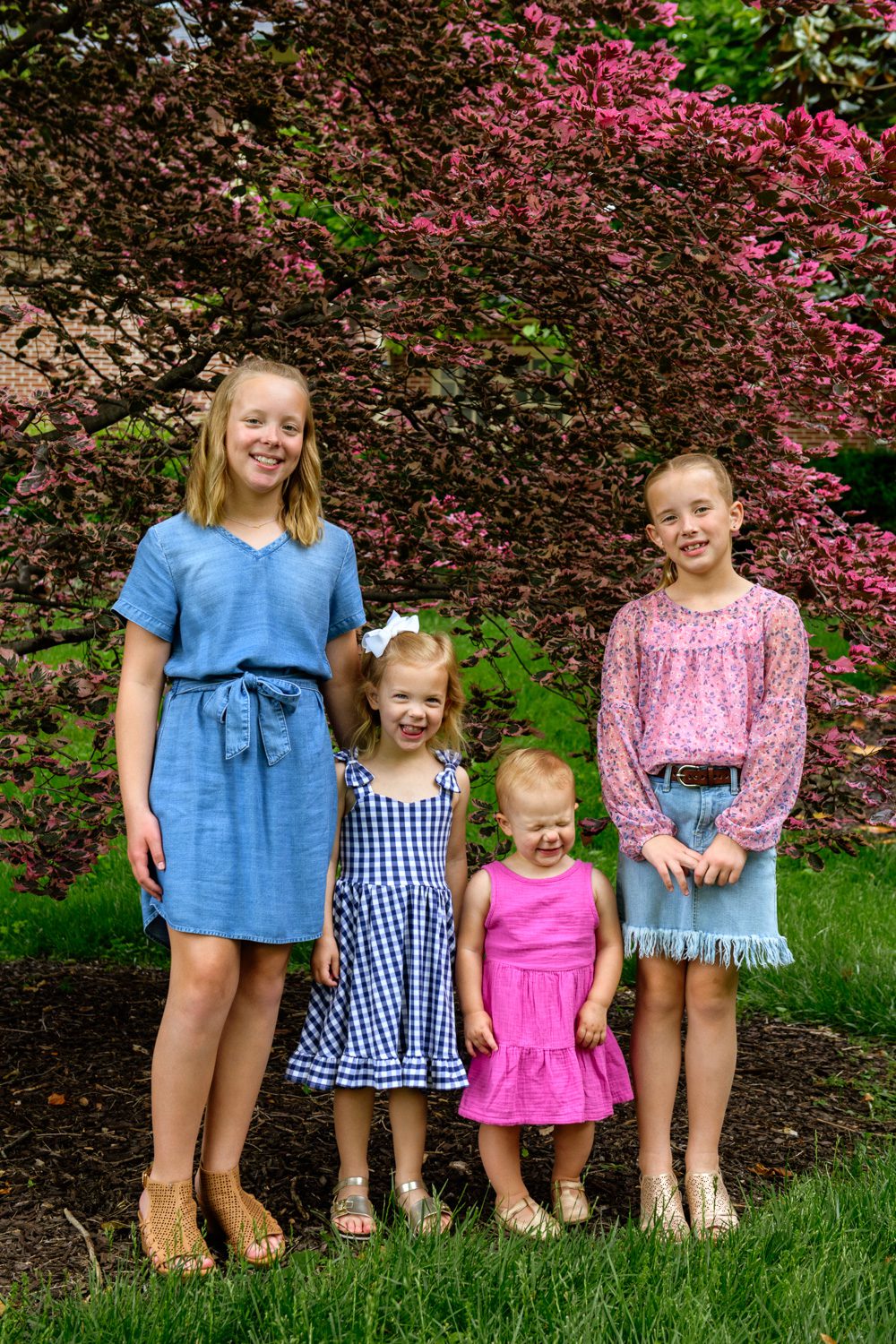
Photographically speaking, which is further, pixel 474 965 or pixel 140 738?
pixel 474 965

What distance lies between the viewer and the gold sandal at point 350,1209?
2807mm

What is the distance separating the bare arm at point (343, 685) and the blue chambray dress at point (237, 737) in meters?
0.19

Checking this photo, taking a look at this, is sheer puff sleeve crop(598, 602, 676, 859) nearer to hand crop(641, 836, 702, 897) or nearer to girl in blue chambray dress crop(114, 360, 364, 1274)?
hand crop(641, 836, 702, 897)

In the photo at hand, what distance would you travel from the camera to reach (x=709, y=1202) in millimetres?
2930

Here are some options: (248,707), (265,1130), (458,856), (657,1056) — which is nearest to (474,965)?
(458,856)

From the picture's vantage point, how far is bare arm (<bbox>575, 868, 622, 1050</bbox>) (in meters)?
2.90

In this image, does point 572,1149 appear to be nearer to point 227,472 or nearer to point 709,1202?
point 709,1202

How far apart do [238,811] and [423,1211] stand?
963 mm

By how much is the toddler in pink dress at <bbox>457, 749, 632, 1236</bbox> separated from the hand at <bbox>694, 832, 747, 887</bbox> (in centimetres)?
27

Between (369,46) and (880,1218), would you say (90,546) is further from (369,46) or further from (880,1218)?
(880,1218)

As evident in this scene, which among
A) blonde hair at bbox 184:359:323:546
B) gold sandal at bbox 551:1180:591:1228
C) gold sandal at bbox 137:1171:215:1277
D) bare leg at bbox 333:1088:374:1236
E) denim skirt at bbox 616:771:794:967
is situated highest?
blonde hair at bbox 184:359:323:546

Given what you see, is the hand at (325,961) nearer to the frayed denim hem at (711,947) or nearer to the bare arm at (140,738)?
the bare arm at (140,738)

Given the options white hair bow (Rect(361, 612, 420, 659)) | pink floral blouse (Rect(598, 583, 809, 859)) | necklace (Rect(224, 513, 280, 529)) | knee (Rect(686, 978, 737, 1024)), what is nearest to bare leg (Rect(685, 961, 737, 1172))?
knee (Rect(686, 978, 737, 1024))

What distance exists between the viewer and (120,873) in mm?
5668
